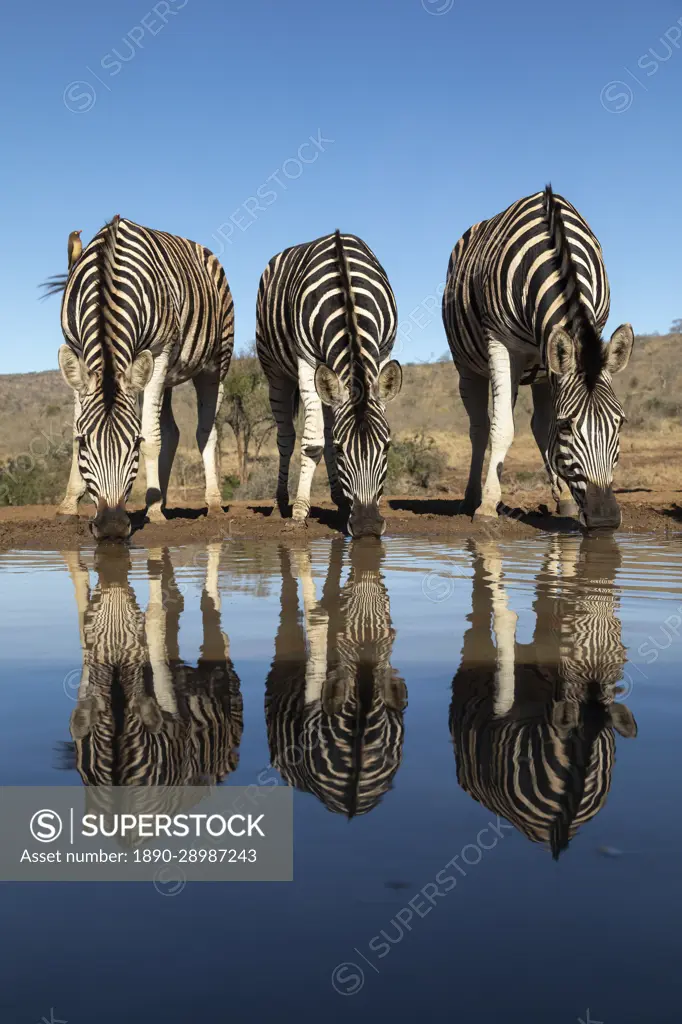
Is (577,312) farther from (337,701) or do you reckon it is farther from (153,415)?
(337,701)

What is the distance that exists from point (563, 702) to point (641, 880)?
5.57 ft

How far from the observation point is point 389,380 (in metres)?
11.6

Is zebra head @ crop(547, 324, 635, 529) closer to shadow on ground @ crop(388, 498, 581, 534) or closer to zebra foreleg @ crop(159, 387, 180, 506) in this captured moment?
shadow on ground @ crop(388, 498, 581, 534)

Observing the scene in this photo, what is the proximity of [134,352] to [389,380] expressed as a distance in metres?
2.86

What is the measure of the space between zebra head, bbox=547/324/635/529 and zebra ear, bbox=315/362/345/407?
2255mm

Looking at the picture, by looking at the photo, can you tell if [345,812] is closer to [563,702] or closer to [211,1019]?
[211,1019]

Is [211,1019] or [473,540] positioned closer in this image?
[211,1019]

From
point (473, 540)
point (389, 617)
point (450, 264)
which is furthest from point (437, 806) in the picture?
point (450, 264)

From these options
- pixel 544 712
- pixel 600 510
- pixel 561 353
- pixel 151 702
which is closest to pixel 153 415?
pixel 561 353

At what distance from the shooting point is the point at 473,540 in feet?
37.1

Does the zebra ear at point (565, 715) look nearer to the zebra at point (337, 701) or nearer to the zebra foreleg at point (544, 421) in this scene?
the zebra at point (337, 701)

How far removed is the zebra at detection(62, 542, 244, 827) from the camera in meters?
3.70

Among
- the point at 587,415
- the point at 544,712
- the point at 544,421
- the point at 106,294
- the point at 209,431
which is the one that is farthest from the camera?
the point at 209,431

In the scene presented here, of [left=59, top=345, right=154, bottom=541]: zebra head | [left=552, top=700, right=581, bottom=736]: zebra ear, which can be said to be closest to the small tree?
[left=59, top=345, right=154, bottom=541]: zebra head
